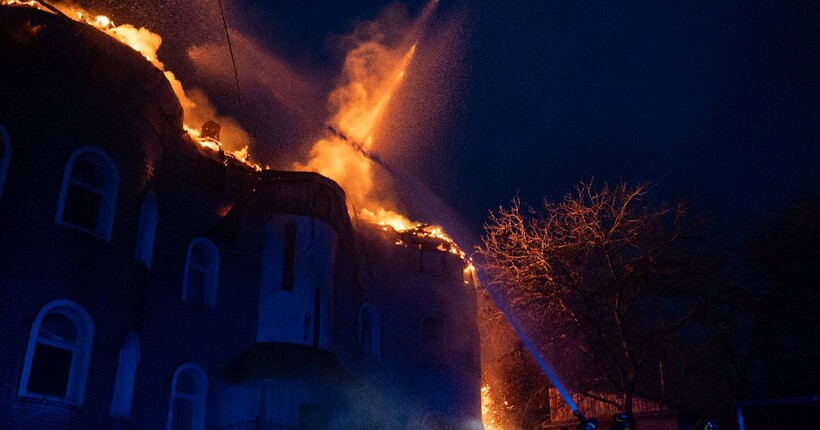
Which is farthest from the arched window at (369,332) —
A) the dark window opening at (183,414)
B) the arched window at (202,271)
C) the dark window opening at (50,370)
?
the dark window opening at (50,370)

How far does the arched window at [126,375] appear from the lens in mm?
13906

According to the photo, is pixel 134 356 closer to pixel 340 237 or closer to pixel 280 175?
pixel 280 175

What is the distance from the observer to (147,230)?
16.2m

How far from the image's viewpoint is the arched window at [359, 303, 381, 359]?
23.5 meters

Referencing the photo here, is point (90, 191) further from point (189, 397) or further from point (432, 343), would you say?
point (432, 343)

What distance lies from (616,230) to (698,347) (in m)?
7.09

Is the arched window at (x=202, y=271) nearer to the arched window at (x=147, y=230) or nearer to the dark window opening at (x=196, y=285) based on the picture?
the dark window opening at (x=196, y=285)

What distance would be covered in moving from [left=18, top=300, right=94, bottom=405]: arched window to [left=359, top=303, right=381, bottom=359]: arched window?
1154 cm

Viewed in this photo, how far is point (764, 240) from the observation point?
25.3 meters

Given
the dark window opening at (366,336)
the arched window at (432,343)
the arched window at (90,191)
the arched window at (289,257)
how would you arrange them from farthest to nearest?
the arched window at (432,343)
the dark window opening at (366,336)
the arched window at (289,257)
the arched window at (90,191)

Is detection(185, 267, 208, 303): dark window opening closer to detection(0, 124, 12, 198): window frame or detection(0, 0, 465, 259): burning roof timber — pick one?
detection(0, 0, 465, 259): burning roof timber

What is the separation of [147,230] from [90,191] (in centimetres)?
242

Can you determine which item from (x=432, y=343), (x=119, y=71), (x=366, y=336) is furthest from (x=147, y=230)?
(x=432, y=343)

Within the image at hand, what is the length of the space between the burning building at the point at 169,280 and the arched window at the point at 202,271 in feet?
0.15
